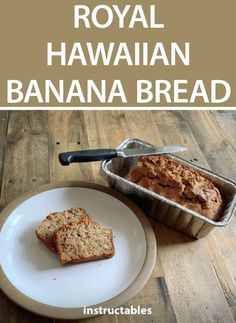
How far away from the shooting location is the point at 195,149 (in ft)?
4.00

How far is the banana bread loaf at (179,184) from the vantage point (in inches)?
33.3

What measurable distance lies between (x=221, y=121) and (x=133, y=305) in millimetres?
927

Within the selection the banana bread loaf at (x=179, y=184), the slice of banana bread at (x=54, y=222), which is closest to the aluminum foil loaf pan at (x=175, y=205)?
the banana bread loaf at (x=179, y=184)

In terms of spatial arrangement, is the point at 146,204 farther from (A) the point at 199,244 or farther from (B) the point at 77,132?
(B) the point at 77,132

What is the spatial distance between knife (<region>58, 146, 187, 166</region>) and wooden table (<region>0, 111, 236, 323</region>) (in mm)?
160

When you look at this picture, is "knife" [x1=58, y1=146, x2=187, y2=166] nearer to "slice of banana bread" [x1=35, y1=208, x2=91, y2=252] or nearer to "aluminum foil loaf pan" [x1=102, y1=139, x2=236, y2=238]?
"aluminum foil loaf pan" [x1=102, y1=139, x2=236, y2=238]

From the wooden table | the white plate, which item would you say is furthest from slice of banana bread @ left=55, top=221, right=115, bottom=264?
the wooden table

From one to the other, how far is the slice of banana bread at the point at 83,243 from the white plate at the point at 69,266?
3 cm

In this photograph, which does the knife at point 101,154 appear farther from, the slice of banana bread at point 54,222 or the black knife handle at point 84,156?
the slice of banana bread at point 54,222

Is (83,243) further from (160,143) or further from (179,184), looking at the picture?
(160,143)

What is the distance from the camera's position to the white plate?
0.72m

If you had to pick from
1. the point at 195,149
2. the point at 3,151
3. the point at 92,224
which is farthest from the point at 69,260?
the point at 195,149

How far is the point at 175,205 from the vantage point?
32.4 inches

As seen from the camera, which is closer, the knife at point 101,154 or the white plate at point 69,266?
the white plate at point 69,266
